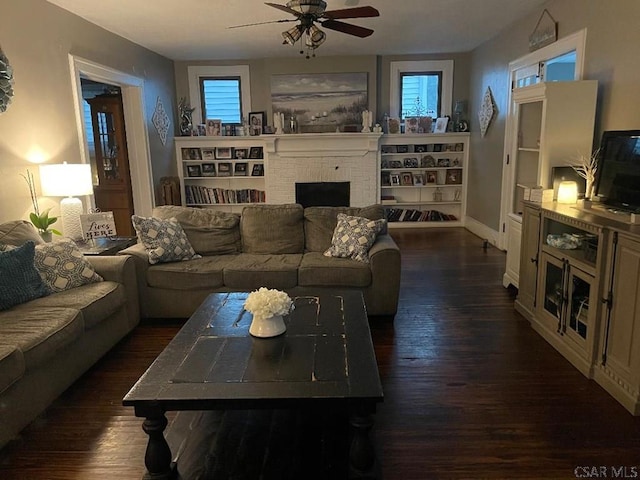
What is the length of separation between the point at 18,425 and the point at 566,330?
124 inches

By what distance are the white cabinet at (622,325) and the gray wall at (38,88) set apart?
404 centimetres

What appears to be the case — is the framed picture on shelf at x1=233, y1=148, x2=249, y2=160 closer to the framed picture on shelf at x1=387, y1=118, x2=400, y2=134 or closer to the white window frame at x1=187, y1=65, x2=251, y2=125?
the white window frame at x1=187, y1=65, x2=251, y2=125

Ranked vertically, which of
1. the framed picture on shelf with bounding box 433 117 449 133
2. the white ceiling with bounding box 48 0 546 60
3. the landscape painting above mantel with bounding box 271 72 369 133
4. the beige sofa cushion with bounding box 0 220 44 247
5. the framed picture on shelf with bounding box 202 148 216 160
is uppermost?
the white ceiling with bounding box 48 0 546 60

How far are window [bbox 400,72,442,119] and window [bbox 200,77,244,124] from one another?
2583 mm

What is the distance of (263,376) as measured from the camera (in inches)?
75.1

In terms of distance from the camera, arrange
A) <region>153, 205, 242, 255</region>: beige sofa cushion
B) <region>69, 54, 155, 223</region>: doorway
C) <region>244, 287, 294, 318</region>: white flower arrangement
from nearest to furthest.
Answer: <region>244, 287, 294, 318</region>: white flower arrangement
<region>153, 205, 242, 255</region>: beige sofa cushion
<region>69, 54, 155, 223</region>: doorway

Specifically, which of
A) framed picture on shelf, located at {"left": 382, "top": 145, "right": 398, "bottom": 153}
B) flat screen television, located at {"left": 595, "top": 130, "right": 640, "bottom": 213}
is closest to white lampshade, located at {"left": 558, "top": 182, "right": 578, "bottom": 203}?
flat screen television, located at {"left": 595, "top": 130, "right": 640, "bottom": 213}

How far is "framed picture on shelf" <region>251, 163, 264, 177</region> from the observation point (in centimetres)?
727

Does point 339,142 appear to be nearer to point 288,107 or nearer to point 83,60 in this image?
point 288,107

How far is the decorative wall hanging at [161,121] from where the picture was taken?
6.27 m

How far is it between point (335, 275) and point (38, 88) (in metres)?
2.85

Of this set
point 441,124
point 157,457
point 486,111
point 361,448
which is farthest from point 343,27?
point 441,124

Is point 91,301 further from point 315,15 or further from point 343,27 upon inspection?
point 343,27

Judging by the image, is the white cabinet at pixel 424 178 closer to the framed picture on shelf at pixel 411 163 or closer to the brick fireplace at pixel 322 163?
the framed picture on shelf at pixel 411 163
